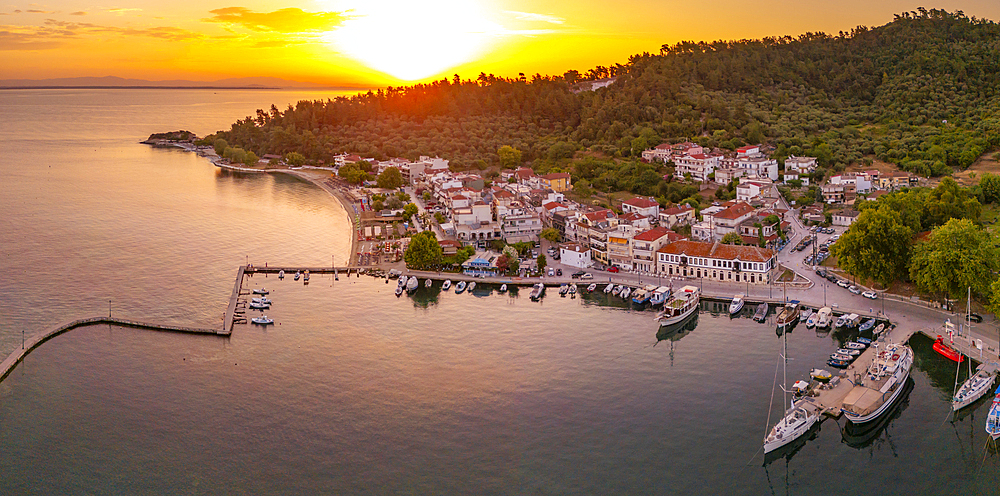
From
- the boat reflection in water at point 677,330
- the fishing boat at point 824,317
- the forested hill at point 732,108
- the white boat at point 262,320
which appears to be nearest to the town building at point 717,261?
the fishing boat at point 824,317

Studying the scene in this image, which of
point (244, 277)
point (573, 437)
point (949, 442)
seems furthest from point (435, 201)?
point (949, 442)

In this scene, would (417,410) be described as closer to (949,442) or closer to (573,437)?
(573,437)

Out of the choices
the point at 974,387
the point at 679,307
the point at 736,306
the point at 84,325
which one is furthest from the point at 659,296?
the point at 84,325

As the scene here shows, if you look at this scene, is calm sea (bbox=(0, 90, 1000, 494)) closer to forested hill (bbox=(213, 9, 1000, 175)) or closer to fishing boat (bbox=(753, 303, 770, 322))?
fishing boat (bbox=(753, 303, 770, 322))

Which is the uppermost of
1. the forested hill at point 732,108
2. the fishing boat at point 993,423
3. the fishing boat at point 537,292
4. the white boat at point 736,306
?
the forested hill at point 732,108

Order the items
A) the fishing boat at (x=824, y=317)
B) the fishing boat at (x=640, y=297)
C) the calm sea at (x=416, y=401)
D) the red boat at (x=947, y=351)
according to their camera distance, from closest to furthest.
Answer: the calm sea at (x=416, y=401), the red boat at (x=947, y=351), the fishing boat at (x=824, y=317), the fishing boat at (x=640, y=297)

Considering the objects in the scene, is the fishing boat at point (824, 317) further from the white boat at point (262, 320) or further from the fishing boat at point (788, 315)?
the white boat at point (262, 320)

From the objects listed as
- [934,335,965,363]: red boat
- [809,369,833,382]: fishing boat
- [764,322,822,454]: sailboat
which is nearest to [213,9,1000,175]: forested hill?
[934,335,965,363]: red boat
